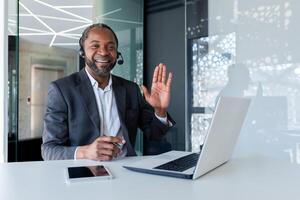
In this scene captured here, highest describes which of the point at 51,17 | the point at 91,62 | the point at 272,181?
the point at 51,17

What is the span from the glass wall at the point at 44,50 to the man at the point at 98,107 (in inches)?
55.3

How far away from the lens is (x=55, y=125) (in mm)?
1394

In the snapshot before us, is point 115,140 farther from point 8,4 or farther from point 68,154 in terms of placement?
point 8,4

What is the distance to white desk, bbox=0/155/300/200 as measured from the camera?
68 centimetres

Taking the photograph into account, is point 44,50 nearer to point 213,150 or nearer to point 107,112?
point 107,112

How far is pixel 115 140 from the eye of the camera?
1.10m

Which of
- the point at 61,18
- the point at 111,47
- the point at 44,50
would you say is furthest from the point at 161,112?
the point at 44,50

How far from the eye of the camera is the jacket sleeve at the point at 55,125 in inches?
51.3

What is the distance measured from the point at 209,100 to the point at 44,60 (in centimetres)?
343

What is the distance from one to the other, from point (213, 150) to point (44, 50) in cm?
508

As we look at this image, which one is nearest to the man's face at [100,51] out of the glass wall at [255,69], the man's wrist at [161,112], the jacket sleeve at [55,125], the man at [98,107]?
the man at [98,107]

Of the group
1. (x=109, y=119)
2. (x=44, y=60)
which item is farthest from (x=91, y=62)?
(x=44, y=60)

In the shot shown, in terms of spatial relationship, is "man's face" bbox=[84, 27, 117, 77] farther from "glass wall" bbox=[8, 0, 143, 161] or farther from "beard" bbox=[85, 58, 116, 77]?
"glass wall" bbox=[8, 0, 143, 161]

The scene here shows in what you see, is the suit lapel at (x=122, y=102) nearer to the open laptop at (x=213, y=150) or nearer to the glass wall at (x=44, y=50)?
the open laptop at (x=213, y=150)
